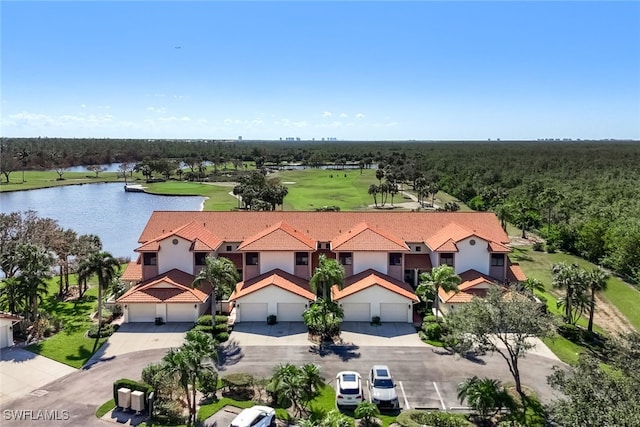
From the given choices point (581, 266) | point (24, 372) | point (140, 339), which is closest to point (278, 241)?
point (140, 339)

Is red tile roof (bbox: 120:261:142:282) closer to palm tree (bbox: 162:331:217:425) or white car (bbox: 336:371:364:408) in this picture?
palm tree (bbox: 162:331:217:425)

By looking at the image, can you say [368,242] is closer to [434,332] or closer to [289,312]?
[289,312]

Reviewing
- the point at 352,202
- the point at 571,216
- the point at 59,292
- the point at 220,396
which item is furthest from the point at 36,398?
the point at 352,202

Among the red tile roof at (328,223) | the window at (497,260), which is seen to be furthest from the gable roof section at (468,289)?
the red tile roof at (328,223)

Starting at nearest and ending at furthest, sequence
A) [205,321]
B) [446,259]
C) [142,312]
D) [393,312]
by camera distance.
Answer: [205,321], [142,312], [393,312], [446,259]

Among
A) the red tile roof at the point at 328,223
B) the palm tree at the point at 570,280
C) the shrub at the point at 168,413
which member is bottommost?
the shrub at the point at 168,413

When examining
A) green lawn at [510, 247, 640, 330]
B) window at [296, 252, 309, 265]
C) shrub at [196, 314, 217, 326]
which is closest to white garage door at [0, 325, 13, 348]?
shrub at [196, 314, 217, 326]

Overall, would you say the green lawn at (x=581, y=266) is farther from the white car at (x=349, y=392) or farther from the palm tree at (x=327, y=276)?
the white car at (x=349, y=392)
